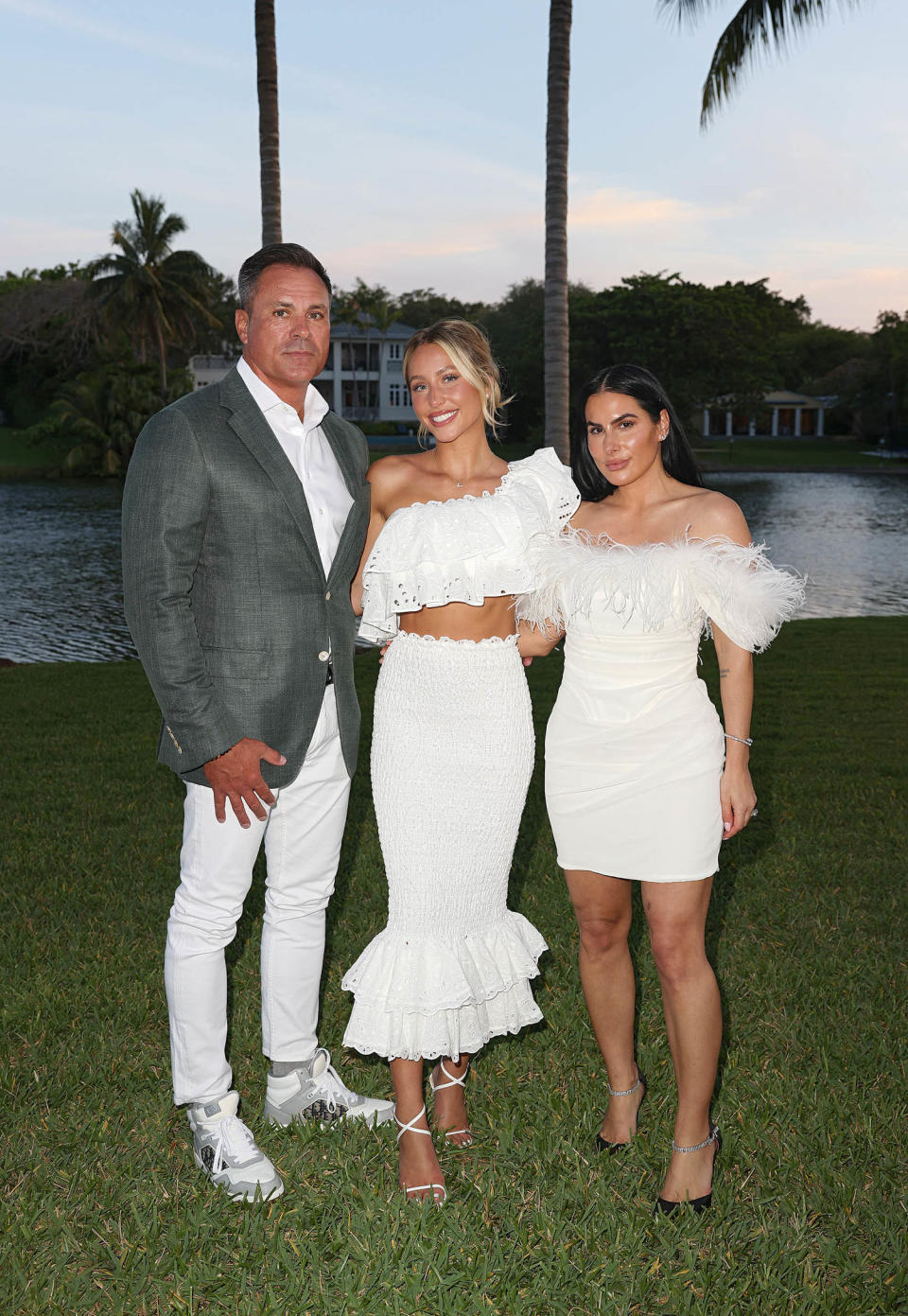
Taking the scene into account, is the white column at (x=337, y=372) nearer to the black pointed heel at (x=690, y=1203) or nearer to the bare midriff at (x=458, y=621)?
the bare midriff at (x=458, y=621)

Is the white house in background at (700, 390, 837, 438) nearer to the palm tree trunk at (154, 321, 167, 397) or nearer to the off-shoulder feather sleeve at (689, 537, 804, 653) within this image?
the palm tree trunk at (154, 321, 167, 397)

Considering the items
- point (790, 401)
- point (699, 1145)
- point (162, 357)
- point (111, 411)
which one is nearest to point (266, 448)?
point (699, 1145)

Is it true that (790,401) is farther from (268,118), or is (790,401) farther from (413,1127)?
(413,1127)

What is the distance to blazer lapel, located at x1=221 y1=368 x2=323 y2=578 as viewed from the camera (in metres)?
3.47

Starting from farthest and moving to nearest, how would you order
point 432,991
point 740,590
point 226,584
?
1. point 432,991
2. point 226,584
3. point 740,590

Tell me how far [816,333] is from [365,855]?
10823 cm

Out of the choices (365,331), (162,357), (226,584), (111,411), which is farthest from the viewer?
(365,331)

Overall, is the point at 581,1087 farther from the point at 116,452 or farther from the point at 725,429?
the point at 725,429

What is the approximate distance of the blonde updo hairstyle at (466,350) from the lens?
3.56 m

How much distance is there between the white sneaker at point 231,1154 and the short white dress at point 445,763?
44 centimetres

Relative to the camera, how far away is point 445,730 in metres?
3.54

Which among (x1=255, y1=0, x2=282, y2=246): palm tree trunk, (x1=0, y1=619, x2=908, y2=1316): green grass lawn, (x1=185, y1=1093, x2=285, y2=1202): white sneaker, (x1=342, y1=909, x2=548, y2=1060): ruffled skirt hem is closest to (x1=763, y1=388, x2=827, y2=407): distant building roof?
(x1=255, y1=0, x2=282, y2=246): palm tree trunk

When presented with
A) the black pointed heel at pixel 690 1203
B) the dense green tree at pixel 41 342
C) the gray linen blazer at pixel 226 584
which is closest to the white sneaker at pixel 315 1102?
the black pointed heel at pixel 690 1203

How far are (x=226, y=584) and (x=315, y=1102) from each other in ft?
5.99
